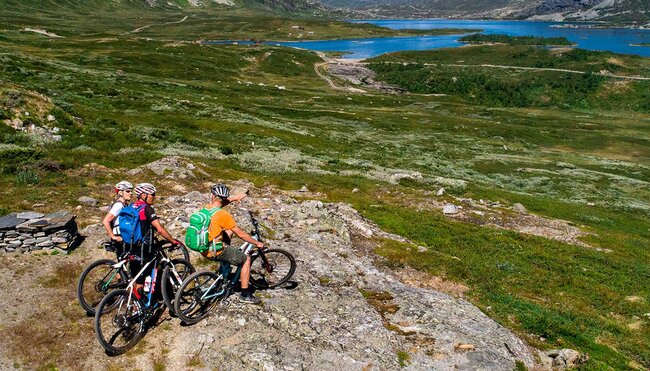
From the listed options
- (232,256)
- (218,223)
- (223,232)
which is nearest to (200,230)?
(218,223)

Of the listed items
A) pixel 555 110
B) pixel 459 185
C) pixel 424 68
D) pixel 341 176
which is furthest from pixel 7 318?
pixel 424 68

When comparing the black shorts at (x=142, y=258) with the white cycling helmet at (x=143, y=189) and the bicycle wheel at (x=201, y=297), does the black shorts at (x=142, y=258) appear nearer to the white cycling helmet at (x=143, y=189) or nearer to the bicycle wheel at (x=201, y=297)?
the bicycle wheel at (x=201, y=297)

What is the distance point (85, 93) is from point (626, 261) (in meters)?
72.2

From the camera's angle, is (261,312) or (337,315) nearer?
(261,312)

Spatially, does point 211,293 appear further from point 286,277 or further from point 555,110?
point 555,110

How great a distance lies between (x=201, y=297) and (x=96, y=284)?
370 centimetres

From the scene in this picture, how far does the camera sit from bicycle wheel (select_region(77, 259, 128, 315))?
1291cm

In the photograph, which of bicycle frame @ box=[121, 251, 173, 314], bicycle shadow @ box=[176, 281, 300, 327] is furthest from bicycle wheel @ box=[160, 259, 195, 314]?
bicycle shadow @ box=[176, 281, 300, 327]

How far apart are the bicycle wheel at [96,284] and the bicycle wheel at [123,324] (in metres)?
0.61

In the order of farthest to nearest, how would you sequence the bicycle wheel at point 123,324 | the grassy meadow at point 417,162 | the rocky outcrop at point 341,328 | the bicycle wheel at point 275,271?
the grassy meadow at point 417,162 < the bicycle wheel at point 275,271 < the rocky outcrop at point 341,328 < the bicycle wheel at point 123,324

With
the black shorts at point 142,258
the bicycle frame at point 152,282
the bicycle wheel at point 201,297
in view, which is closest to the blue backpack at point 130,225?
the black shorts at point 142,258

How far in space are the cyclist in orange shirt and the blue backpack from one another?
2055 millimetres

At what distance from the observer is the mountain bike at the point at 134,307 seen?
12258 millimetres

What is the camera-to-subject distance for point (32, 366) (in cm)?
1141
